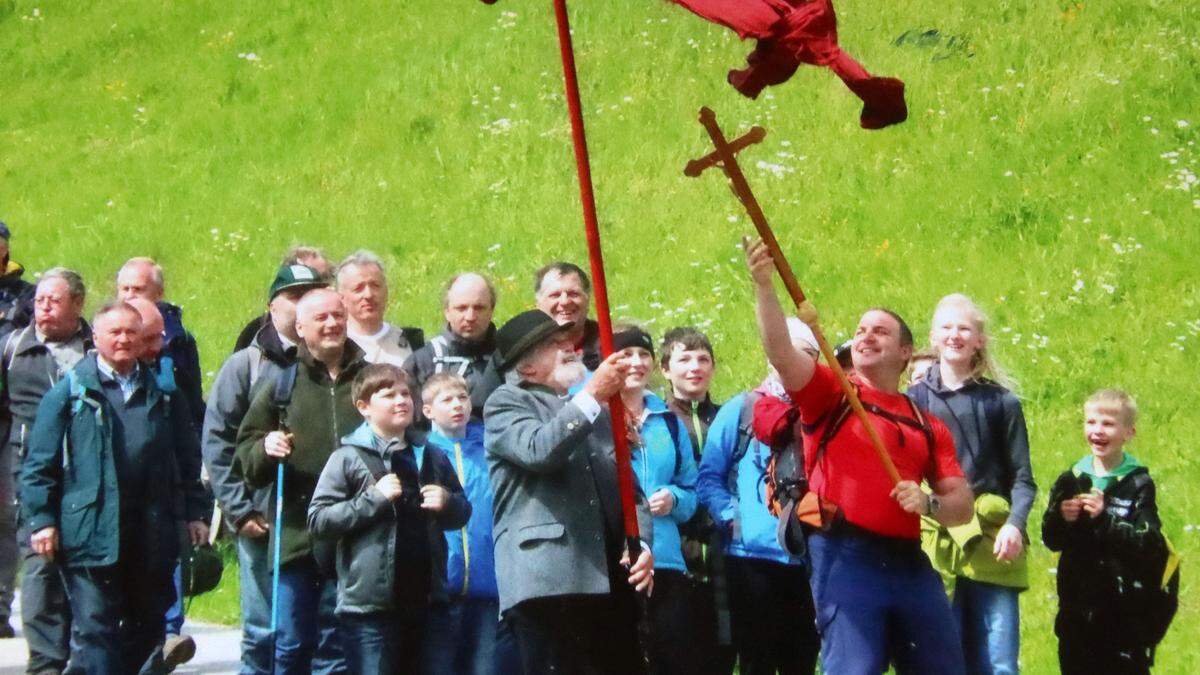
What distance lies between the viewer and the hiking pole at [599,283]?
6301mm

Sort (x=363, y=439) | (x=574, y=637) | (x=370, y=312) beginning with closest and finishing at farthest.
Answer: (x=574, y=637), (x=363, y=439), (x=370, y=312)

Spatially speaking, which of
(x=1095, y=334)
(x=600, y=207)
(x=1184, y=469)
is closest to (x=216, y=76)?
(x=600, y=207)

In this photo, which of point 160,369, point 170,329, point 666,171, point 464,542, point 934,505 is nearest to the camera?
point 934,505

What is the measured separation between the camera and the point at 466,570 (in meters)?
7.71

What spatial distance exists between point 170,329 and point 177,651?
1.66 m

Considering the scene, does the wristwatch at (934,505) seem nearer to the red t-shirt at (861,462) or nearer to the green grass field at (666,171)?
the red t-shirt at (861,462)

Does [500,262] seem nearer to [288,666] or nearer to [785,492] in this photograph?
[288,666]

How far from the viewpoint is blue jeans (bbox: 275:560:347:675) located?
797cm

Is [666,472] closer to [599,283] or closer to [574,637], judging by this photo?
[574,637]

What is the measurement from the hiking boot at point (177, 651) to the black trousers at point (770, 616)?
9.40ft

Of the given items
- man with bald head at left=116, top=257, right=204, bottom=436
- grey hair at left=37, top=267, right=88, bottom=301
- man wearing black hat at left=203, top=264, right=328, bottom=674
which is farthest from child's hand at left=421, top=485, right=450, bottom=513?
grey hair at left=37, top=267, right=88, bottom=301

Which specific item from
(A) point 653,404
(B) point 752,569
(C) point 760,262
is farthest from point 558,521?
(B) point 752,569

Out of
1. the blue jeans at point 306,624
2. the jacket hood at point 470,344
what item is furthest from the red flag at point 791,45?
the blue jeans at point 306,624

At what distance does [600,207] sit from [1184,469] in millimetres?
7378
